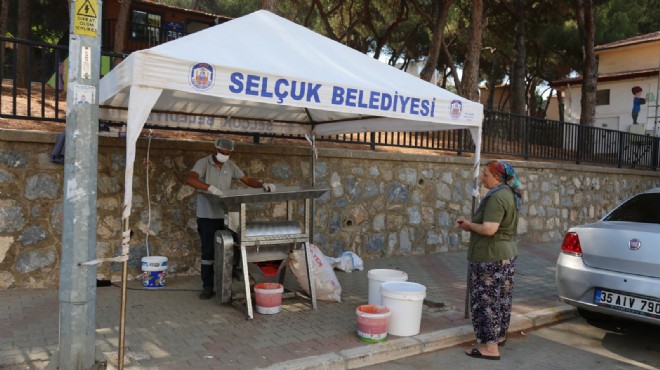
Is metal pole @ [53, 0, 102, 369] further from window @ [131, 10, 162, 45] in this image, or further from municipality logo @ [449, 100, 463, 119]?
window @ [131, 10, 162, 45]

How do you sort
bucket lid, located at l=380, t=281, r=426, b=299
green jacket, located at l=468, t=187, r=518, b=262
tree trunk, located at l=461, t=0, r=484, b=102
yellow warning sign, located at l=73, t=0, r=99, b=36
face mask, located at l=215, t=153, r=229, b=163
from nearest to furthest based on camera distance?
1. yellow warning sign, located at l=73, t=0, r=99, b=36
2. green jacket, located at l=468, t=187, r=518, b=262
3. bucket lid, located at l=380, t=281, r=426, b=299
4. face mask, located at l=215, t=153, r=229, b=163
5. tree trunk, located at l=461, t=0, r=484, b=102

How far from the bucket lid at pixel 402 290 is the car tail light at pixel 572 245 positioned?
5.33 feet

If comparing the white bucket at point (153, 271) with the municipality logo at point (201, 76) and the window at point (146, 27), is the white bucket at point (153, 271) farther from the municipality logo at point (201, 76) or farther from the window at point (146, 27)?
the window at point (146, 27)

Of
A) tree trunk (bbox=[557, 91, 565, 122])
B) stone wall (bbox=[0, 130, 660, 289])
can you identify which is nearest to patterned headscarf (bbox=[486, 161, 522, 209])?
stone wall (bbox=[0, 130, 660, 289])

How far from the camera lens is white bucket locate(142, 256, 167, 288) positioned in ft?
19.9

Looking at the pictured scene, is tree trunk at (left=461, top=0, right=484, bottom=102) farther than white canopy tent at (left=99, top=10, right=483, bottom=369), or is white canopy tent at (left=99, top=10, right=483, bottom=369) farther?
tree trunk at (left=461, top=0, right=484, bottom=102)

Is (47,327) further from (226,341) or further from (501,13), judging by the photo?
(501,13)

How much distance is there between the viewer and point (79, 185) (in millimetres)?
3590

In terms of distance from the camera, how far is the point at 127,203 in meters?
3.71

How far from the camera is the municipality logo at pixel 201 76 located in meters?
3.91

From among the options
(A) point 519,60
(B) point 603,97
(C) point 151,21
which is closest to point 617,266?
(A) point 519,60

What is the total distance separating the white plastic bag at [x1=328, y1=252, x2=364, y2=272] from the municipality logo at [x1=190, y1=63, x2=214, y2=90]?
13.9 ft

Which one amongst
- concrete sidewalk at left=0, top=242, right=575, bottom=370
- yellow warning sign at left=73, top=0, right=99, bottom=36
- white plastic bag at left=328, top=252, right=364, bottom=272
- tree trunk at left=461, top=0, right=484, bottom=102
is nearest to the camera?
yellow warning sign at left=73, top=0, right=99, bottom=36

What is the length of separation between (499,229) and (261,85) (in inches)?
92.9
